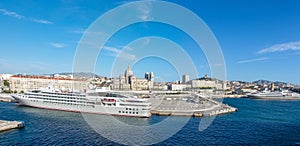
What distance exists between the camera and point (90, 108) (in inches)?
904

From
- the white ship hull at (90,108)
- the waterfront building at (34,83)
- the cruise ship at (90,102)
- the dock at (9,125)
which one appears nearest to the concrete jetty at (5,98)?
the waterfront building at (34,83)

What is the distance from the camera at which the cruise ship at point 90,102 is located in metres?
21.8

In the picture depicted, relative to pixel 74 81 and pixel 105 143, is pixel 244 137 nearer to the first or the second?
pixel 105 143

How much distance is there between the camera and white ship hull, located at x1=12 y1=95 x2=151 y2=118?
71.0ft

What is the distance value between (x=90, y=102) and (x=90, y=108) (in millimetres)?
658

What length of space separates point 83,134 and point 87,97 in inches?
391

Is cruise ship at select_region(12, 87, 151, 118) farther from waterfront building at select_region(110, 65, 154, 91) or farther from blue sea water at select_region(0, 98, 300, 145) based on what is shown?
waterfront building at select_region(110, 65, 154, 91)

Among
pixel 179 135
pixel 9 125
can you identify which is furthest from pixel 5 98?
pixel 179 135

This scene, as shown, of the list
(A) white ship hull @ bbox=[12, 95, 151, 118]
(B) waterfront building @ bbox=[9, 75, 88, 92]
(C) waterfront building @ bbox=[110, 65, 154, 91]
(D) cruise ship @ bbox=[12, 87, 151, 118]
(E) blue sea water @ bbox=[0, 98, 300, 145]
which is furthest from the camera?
(C) waterfront building @ bbox=[110, 65, 154, 91]

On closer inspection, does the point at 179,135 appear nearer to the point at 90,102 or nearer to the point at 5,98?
the point at 90,102

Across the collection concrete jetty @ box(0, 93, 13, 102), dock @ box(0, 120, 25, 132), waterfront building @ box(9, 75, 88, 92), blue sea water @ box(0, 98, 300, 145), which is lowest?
blue sea water @ box(0, 98, 300, 145)

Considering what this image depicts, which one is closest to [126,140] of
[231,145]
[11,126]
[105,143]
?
[105,143]

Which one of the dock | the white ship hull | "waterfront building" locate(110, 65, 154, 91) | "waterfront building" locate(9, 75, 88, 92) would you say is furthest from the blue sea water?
"waterfront building" locate(110, 65, 154, 91)

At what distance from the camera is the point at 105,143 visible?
11969 millimetres
